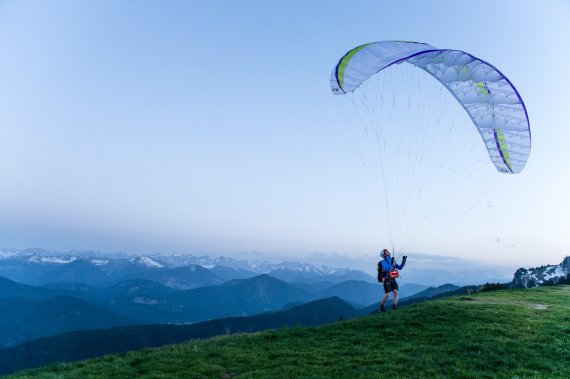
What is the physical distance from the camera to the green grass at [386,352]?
11.8 metres

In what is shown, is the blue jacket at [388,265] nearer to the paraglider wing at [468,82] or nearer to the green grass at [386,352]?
the green grass at [386,352]

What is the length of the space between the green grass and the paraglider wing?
29.2ft

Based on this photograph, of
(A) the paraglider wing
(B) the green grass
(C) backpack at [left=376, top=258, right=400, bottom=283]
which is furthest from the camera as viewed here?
(C) backpack at [left=376, top=258, right=400, bottom=283]

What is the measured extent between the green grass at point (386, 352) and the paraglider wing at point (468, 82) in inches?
Answer: 351

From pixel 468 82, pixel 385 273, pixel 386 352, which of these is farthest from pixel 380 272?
pixel 468 82

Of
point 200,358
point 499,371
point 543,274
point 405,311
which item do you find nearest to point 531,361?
point 499,371

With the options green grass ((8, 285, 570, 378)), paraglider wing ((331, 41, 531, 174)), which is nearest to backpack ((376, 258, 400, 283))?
green grass ((8, 285, 570, 378))

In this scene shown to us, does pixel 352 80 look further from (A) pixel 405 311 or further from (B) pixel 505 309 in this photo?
(B) pixel 505 309

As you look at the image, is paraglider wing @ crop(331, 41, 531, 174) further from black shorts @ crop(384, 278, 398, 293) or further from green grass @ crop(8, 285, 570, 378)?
black shorts @ crop(384, 278, 398, 293)

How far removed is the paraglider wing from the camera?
18.2 m

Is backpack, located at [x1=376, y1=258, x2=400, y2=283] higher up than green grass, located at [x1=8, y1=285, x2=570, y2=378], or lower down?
higher up

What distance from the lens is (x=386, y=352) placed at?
13.7 m

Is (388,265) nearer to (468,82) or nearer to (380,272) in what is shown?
(380,272)

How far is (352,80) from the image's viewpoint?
63.7 ft
